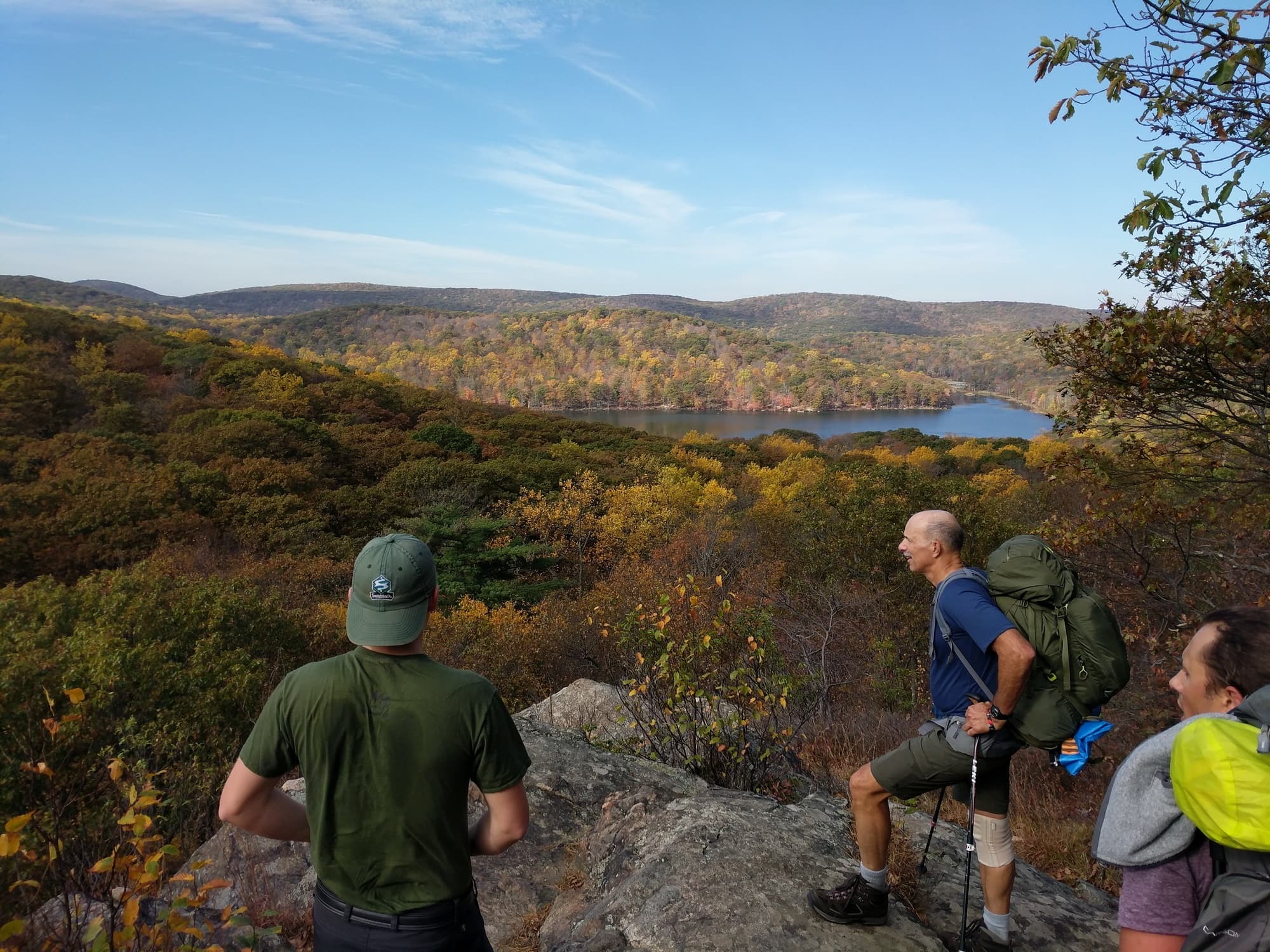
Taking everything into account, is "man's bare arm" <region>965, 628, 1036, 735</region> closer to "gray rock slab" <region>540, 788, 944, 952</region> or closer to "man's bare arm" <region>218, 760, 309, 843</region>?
"gray rock slab" <region>540, 788, 944, 952</region>

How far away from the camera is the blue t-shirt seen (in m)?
2.38

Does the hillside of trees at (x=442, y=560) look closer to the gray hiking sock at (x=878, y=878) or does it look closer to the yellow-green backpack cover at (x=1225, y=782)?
the gray hiking sock at (x=878, y=878)

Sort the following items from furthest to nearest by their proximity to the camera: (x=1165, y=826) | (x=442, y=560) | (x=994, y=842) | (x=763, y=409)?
(x=763, y=409)
(x=442, y=560)
(x=994, y=842)
(x=1165, y=826)

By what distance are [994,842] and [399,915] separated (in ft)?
6.92

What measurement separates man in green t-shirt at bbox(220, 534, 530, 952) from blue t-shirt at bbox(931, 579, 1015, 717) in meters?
1.59

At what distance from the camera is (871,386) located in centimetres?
13100

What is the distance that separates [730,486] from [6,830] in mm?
40890

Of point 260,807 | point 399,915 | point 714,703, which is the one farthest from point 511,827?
point 714,703

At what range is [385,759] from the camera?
1.77 meters

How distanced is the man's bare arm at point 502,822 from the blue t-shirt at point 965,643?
148cm

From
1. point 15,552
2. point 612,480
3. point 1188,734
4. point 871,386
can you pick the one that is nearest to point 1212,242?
point 1188,734

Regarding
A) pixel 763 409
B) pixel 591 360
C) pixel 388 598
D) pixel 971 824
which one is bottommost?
pixel 763 409

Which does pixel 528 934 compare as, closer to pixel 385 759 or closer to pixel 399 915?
pixel 399 915

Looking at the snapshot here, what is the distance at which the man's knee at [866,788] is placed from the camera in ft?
8.48
